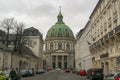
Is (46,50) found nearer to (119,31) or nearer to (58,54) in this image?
(58,54)

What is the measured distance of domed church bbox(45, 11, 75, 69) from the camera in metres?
191

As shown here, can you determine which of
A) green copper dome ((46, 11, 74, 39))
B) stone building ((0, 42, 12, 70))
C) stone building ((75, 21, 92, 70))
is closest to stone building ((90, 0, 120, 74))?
stone building ((75, 21, 92, 70))

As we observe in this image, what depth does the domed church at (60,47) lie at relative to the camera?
19112 centimetres

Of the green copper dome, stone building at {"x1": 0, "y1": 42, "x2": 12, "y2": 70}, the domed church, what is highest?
the green copper dome

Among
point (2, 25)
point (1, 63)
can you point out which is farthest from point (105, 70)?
point (2, 25)

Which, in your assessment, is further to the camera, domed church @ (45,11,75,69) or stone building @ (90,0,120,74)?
domed church @ (45,11,75,69)

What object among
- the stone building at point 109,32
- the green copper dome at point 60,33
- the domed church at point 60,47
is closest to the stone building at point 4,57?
the stone building at point 109,32

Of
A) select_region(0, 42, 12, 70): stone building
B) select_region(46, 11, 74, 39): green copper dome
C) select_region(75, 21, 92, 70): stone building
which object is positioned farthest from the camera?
select_region(46, 11, 74, 39): green copper dome

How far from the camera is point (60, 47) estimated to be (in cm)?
19862

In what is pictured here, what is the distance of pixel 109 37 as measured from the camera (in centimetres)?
4600

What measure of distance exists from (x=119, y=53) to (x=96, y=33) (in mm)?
22051

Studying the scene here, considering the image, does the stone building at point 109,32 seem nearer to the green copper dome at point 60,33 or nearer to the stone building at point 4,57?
the stone building at point 4,57

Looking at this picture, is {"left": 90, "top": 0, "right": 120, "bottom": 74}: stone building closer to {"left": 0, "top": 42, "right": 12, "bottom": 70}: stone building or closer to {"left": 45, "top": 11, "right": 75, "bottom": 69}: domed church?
{"left": 0, "top": 42, "right": 12, "bottom": 70}: stone building

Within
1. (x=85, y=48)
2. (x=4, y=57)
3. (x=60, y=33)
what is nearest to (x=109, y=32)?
(x=4, y=57)
